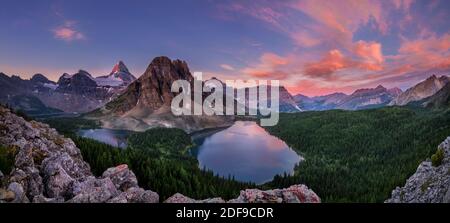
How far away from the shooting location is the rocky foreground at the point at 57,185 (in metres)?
14.8

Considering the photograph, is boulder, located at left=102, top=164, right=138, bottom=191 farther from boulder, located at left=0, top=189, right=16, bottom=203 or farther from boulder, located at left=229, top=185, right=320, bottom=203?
boulder, located at left=0, top=189, right=16, bottom=203

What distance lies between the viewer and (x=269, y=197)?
16938 mm

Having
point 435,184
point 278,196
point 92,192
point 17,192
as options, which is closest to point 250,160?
point 435,184

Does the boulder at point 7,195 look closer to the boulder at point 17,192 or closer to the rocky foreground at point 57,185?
the rocky foreground at point 57,185

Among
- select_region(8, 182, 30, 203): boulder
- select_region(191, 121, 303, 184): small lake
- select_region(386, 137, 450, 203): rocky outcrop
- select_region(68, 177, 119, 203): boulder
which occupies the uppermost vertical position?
select_region(8, 182, 30, 203): boulder

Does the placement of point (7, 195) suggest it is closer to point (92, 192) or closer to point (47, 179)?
point (92, 192)

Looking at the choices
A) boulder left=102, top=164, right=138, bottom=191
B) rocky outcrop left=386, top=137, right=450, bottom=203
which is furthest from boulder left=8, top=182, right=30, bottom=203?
rocky outcrop left=386, top=137, right=450, bottom=203

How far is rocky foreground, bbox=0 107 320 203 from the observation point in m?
14.8

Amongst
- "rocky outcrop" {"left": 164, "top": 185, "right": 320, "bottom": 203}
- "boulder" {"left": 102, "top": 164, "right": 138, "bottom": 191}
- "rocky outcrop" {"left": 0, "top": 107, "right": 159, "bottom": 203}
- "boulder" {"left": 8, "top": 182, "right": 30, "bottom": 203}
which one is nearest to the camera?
"boulder" {"left": 8, "top": 182, "right": 30, "bottom": 203}
